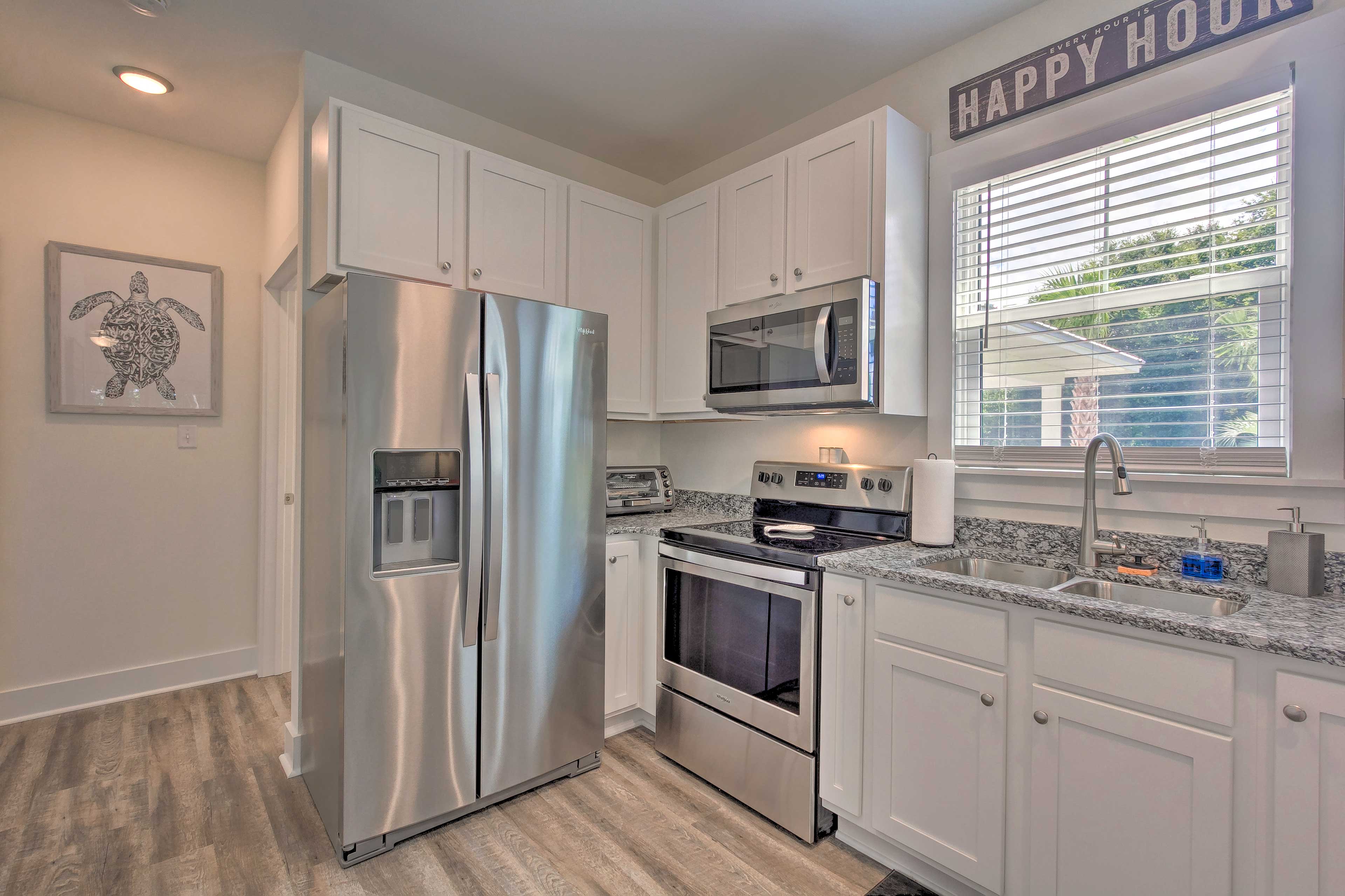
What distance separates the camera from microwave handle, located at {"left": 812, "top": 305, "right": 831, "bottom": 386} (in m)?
2.19

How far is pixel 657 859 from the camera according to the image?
1909mm

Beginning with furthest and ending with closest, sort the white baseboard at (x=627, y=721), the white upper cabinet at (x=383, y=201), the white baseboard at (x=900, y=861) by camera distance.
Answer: the white baseboard at (x=627, y=721), the white upper cabinet at (x=383, y=201), the white baseboard at (x=900, y=861)

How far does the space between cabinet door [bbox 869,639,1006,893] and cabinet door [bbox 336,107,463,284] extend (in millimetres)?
2046

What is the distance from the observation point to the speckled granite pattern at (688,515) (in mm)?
2699

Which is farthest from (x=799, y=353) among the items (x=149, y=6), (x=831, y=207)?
(x=149, y=6)

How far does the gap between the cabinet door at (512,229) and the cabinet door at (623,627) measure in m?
1.15

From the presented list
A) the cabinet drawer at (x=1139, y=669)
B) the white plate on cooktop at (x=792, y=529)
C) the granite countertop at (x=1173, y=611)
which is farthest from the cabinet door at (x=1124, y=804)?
the white plate on cooktop at (x=792, y=529)

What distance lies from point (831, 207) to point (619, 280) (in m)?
1.10

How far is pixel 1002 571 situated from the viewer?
6.54 ft

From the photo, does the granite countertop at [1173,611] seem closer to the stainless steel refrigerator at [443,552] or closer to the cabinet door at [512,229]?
the stainless steel refrigerator at [443,552]

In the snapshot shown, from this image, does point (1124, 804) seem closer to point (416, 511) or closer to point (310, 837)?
point (416, 511)

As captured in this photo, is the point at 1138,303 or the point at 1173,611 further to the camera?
the point at 1138,303

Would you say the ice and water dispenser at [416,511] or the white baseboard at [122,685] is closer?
the ice and water dispenser at [416,511]

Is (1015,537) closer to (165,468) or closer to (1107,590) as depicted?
(1107,590)
